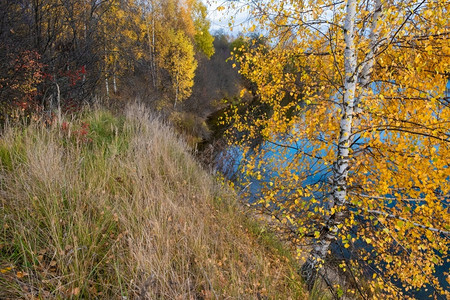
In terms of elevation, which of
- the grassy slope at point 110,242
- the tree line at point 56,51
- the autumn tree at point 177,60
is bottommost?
the grassy slope at point 110,242

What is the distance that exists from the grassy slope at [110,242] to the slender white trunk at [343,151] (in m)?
0.51

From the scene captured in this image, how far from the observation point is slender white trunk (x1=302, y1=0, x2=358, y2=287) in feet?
7.43

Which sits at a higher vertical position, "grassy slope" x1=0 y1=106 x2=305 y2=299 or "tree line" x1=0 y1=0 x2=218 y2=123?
"tree line" x1=0 y1=0 x2=218 y2=123

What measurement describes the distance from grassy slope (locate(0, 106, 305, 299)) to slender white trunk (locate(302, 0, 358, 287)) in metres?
0.51

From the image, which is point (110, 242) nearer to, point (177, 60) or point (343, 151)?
point (343, 151)

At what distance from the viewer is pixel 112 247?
164 cm

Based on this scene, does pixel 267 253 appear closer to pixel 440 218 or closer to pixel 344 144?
pixel 344 144

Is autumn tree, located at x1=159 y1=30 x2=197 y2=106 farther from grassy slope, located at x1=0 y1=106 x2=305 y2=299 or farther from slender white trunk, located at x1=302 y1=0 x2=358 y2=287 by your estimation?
slender white trunk, located at x1=302 y1=0 x2=358 y2=287

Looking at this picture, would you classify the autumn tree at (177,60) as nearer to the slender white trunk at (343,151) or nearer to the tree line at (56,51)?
the tree line at (56,51)

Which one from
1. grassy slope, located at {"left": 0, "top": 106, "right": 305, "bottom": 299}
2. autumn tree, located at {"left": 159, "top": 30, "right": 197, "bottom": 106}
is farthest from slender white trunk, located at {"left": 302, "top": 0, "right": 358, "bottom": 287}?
autumn tree, located at {"left": 159, "top": 30, "right": 197, "bottom": 106}

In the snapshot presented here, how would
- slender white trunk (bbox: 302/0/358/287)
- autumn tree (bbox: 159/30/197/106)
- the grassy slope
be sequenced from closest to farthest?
the grassy slope
slender white trunk (bbox: 302/0/358/287)
autumn tree (bbox: 159/30/197/106)

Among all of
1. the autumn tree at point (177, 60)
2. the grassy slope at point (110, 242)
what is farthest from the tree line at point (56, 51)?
the autumn tree at point (177, 60)

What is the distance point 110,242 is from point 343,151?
257 cm

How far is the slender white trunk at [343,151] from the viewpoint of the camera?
2.27 m
